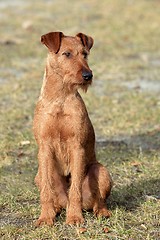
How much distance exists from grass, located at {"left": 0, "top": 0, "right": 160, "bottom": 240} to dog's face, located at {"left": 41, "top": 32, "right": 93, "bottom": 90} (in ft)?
4.06

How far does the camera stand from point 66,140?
17.5ft

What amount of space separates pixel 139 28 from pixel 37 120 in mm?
12910

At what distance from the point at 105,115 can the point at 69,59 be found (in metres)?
4.24

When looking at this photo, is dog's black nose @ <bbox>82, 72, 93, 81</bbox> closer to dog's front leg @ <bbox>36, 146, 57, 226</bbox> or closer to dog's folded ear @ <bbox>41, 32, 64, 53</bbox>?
dog's folded ear @ <bbox>41, 32, 64, 53</bbox>

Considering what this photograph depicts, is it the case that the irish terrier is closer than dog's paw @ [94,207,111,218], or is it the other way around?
the irish terrier

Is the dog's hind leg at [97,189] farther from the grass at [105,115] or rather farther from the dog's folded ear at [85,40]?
the dog's folded ear at [85,40]

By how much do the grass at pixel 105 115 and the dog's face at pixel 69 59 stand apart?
1238 mm

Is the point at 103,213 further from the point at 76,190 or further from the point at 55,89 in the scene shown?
the point at 55,89

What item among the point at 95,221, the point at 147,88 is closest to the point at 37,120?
the point at 95,221

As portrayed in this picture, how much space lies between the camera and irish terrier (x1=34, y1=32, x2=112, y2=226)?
208 inches

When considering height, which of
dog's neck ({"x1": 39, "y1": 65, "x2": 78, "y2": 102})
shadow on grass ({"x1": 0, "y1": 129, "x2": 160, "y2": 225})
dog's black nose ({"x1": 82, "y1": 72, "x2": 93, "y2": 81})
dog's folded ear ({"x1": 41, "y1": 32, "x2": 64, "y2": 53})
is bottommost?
shadow on grass ({"x1": 0, "y1": 129, "x2": 160, "y2": 225})

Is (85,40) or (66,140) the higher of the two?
(85,40)

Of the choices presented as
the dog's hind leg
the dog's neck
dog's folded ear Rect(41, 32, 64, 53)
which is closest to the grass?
the dog's hind leg

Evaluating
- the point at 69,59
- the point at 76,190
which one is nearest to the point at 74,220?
the point at 76,190
